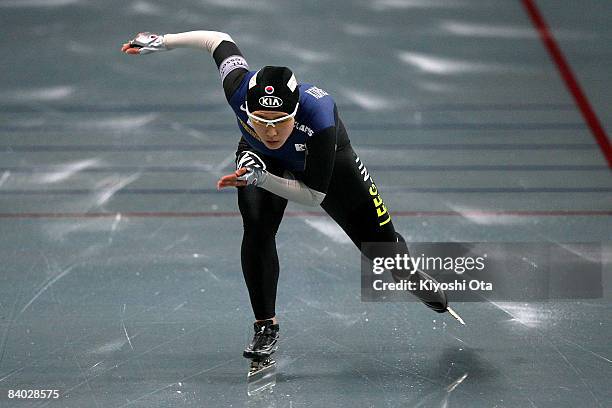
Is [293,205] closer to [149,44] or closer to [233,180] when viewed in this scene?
[149,44]

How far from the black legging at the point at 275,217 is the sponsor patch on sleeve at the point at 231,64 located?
34cm

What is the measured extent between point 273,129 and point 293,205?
2360 mm

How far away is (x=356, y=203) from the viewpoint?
4.39m

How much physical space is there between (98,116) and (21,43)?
1.86m

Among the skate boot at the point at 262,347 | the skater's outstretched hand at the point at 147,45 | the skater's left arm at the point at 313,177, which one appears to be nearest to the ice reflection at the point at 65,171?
the skater's outstretched hand at the point at 147,45

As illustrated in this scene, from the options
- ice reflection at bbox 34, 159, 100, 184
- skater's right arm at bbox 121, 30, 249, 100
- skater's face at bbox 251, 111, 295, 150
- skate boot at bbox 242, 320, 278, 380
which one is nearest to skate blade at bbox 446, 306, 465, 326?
skate boot at bbox 242, 320, 278, 380

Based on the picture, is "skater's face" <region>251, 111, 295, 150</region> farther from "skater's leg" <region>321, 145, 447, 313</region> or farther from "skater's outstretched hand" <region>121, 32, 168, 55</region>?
"skater's outstretched hand" <region>121, 32, 168, 55</region>

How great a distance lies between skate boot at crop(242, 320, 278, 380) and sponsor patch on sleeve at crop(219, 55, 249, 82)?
3.79ft

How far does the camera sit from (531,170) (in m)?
6.62

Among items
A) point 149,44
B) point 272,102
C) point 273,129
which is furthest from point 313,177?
point 149,44

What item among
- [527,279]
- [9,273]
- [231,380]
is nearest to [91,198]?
[9,273]

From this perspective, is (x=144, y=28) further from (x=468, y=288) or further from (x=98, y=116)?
(x=468, y=288)

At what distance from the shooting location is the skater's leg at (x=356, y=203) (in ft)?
14.3

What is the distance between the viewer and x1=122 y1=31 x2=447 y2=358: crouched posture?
3.92m
